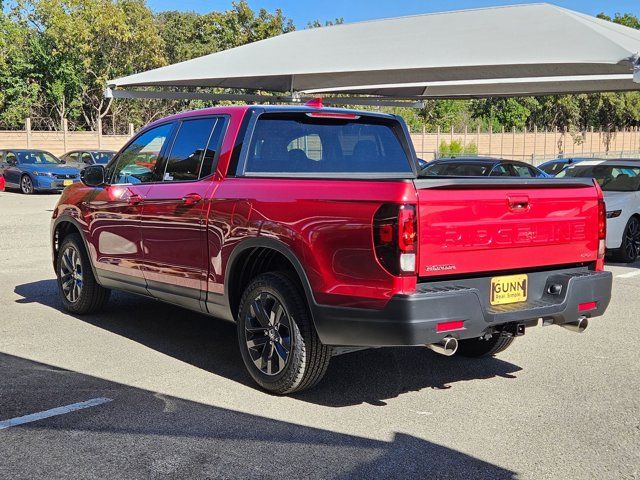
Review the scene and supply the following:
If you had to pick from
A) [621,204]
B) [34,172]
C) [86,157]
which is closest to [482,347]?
[621,204]

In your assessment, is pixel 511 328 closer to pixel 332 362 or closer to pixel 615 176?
pixel 332 362

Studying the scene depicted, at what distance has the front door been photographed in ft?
21.2

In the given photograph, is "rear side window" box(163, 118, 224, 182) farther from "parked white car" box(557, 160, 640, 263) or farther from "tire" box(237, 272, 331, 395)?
"parked white car" box(557, 160, 640, 263)

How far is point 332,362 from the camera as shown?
6109 mm

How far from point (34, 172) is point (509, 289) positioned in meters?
22.6

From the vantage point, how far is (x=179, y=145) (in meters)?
6.21

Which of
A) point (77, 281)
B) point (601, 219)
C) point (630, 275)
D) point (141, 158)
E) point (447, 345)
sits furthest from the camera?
point (630, 275)

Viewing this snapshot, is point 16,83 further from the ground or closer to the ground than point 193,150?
further from the ground

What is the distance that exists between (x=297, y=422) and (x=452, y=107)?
63214mm

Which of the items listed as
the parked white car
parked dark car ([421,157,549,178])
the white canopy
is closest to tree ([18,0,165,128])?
the white canopy

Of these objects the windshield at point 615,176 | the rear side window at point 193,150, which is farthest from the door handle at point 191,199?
the windshield at point 615,176

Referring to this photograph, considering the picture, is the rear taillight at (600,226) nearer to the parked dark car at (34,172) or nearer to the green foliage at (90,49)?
A: the parked dark car at (34,172)

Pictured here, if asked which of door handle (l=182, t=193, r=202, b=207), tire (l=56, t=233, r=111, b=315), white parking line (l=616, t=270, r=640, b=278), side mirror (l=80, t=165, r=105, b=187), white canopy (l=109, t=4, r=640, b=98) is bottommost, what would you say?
white parking line (l=616, t=270, r=640, b=278)

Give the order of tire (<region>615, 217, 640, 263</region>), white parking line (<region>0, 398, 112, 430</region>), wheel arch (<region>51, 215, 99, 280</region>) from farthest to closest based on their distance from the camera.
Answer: tire (<region>615, 217, 640, 263</region>)
wheel arch (<region>51, 215, 99, 280</region>)
white parking line (<region>0, 398, 112, 430</region>)
